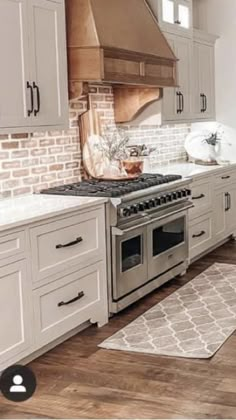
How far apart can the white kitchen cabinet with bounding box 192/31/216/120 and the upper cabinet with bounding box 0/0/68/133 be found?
2.74 metres

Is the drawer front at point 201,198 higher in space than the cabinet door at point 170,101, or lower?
lower

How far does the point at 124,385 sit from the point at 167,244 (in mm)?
2069

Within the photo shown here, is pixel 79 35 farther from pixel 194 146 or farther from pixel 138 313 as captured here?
pixel 194 146

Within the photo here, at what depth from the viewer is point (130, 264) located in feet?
14.2

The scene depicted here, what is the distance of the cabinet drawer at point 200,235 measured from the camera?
18.5ft

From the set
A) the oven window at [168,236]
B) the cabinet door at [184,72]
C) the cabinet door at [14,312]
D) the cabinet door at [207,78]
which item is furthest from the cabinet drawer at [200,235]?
the cabinet door at [14,312]

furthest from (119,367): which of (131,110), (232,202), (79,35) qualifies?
(232,202)

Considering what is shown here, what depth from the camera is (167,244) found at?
5.00 m

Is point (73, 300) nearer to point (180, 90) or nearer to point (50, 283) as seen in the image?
point (50, 283)

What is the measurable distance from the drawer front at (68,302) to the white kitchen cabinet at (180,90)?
2.30 meters

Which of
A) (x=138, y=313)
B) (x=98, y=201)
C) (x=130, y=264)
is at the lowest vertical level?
(x=138, y=313)

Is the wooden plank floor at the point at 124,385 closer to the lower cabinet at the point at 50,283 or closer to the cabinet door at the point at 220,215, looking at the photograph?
the lower cabinet at the point at 50,283

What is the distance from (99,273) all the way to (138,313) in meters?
0.53

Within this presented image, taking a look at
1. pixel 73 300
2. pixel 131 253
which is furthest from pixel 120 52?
pixel 73 300
